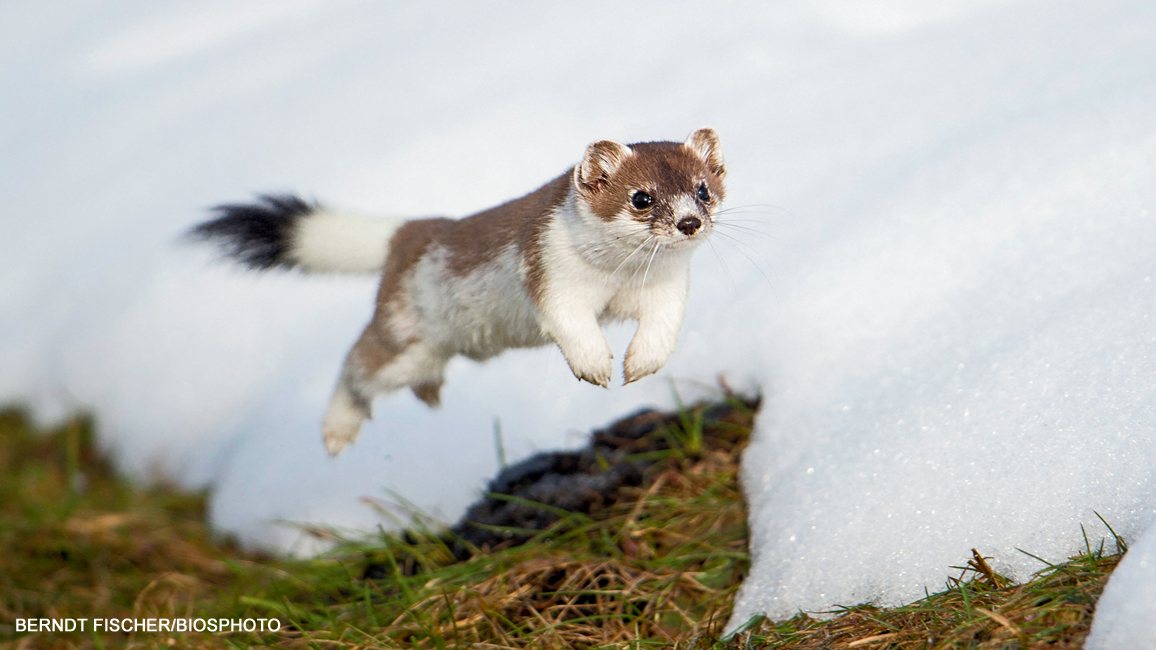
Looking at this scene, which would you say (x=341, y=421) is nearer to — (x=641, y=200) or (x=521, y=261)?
(x=521, y=261)

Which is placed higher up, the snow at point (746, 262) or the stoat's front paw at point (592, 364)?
the snow at point (746, 262)

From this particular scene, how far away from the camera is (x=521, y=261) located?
2518 millimetres

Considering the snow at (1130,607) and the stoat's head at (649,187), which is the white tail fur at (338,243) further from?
the snow at (1130,607)

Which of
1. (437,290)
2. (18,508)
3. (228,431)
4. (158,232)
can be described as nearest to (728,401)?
(437,290)

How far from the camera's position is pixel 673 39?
5.45 meters

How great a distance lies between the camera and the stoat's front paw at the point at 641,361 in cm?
221

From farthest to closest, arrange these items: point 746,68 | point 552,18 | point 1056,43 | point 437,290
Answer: point 552,18, point 746,68, point 1056,43, point 437,290

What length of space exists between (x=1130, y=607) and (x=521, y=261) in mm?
1595

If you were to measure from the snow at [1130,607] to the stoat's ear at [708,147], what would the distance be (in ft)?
4.17

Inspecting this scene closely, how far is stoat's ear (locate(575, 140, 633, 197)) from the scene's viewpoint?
2.27 metres

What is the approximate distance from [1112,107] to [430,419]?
3.17 metres

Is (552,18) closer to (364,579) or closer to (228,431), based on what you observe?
(228,431)

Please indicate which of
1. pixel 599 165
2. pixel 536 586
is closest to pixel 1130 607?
pixel 599 165

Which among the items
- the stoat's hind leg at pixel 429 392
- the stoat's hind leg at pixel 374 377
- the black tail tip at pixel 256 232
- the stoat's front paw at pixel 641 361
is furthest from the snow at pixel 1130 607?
the black tail tip at pixel 256 232
